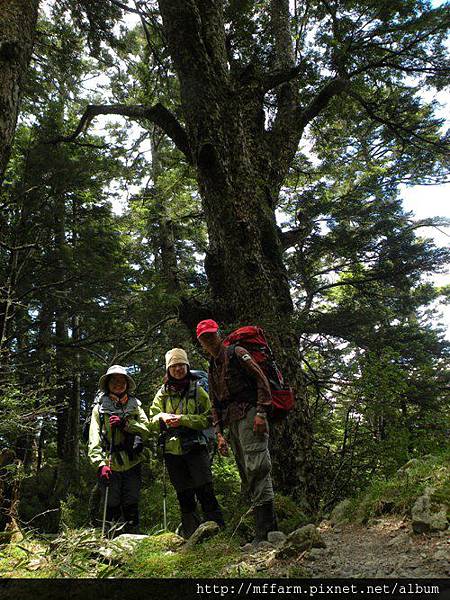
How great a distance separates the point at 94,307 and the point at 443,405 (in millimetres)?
9254

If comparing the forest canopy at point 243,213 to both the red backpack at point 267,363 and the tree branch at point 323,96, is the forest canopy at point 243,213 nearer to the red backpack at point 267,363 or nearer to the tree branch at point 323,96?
the tree branch at point 323,96

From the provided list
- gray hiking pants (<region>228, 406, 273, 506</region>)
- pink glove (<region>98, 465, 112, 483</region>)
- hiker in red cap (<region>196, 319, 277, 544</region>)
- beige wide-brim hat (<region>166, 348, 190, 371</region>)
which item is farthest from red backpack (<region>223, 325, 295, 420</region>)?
pink glove (<region>98, 465, 112, 483</region>)

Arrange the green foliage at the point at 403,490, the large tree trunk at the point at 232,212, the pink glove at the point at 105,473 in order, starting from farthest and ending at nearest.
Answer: the large tree trunk at the point at 232,212 < the pink glove at the point at 105,473 < the green foliage at the point at 403,490

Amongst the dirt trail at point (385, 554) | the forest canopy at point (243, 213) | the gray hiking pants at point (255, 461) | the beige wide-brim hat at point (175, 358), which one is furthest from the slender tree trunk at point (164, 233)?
the dirt trail at point (385, 554)

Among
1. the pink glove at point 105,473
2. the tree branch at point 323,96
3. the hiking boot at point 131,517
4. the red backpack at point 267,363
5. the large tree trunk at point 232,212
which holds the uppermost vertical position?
the tree branch at point 323,96

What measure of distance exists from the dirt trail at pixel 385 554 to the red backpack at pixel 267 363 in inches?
45.6

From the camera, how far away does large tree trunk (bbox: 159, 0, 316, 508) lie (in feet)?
18.4

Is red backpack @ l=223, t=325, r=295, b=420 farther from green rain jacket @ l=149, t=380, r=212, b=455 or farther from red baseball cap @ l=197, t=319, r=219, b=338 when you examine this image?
green rain jacket @ l=149, t=380, r=212, b=455

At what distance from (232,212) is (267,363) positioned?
288cm

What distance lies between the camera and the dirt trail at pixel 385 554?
2.34 m

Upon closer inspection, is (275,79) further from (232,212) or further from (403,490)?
(403,490)

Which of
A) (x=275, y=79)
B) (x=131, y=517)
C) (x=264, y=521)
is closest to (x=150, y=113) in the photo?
(x=275, y=79)

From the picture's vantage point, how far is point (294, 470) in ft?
Answer: 17.2

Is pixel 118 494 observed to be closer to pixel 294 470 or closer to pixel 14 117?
pixel 294 470
